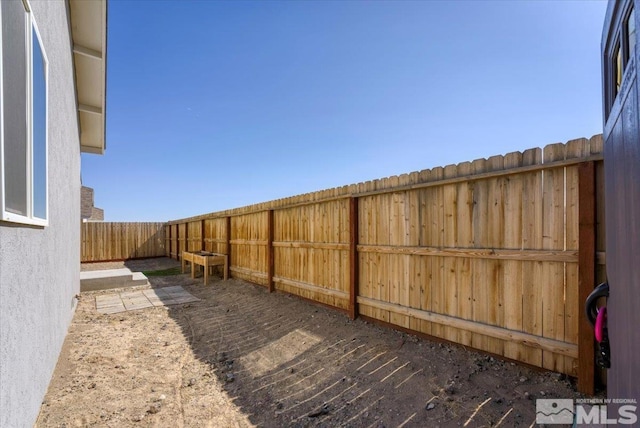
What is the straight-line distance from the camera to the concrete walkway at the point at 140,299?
20.5 feet

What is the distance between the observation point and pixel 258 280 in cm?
734

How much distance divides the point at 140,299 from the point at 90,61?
514cm

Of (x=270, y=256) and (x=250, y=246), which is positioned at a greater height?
(x=250, y=246)

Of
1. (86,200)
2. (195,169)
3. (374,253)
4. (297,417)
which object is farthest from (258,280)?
(86,200)

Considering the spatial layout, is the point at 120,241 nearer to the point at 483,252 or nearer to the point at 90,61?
the point at 90,61

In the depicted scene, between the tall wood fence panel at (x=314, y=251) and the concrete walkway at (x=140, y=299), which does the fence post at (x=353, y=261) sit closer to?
the tall wood fence panel at (x=314, y=251)

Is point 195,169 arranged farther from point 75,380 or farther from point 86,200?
point 75,380

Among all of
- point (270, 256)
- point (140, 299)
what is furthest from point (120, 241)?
point (270, 256)

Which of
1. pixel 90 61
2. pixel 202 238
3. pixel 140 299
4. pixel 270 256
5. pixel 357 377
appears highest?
pixel 90 61

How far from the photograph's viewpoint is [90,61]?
5.60 metres

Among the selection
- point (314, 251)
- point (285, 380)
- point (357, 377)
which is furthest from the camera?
point (314, 251)

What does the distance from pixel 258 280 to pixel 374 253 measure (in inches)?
155

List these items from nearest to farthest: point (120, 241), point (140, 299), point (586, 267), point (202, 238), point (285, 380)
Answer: point (586, 267)
point (285, 380)
point (140, 299)
point (202, 238)
point (120, 241)

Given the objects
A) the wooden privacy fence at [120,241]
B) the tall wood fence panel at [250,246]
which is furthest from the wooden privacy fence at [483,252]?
the wooden privacy fence at [120,241]
